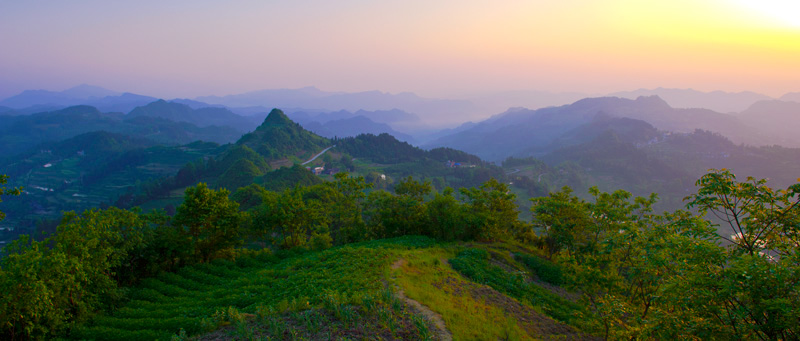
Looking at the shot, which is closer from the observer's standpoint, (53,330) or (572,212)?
(53,330)

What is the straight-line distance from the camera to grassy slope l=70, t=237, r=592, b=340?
9.75 meters

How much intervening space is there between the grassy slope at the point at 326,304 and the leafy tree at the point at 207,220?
5.07 ft

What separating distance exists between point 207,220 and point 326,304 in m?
13.6

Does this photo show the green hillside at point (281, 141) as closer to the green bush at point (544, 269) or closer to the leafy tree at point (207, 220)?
the leafy tree at point (207, 220)

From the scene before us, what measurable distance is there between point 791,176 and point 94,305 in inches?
6761

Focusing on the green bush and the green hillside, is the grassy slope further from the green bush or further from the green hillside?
the green hillside

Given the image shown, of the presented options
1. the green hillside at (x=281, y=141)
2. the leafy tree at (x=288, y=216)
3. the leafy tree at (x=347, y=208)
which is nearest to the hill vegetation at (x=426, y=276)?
the leafy tree at (x=288, y=216)

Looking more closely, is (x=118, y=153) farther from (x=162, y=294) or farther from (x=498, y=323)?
(x=498, y=323)

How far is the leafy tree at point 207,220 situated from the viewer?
782 inches

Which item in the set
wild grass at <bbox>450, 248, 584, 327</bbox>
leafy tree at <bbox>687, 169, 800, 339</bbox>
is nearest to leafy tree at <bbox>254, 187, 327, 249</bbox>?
wild grass at <bbox>450, 248, 584, 327</bbox>

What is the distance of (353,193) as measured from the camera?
3156cm

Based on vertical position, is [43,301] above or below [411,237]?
above

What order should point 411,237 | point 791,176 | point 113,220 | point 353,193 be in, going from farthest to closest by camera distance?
point 791,176, point 353,193, point 411,237, point 113,220

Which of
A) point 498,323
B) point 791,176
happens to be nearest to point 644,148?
point 791,176
